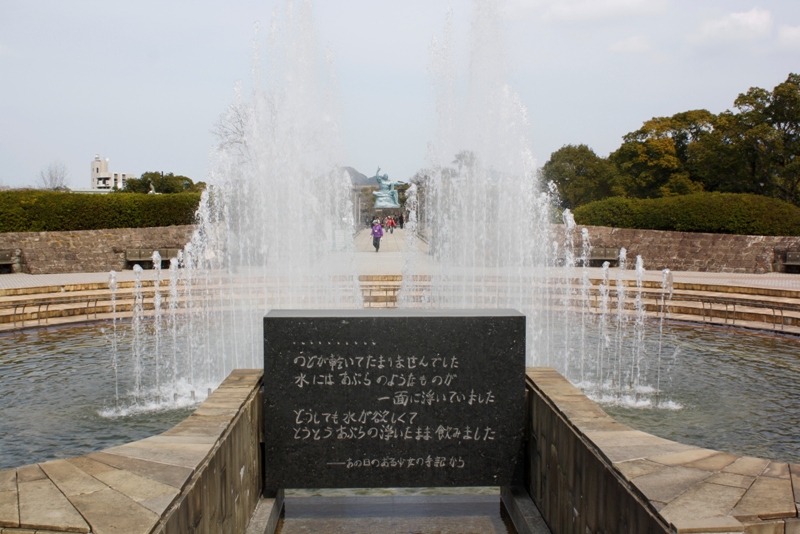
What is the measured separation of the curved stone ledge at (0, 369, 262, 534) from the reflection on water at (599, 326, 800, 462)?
380cm

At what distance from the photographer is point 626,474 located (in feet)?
9.05

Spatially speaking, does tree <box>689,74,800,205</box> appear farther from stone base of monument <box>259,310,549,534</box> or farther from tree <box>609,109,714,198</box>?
stone base of monument <box>259,310,549,534</box>

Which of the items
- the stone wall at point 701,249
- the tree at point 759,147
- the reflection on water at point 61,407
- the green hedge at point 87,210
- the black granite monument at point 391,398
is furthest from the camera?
the tree at point 759,147

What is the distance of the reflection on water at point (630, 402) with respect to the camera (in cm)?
563

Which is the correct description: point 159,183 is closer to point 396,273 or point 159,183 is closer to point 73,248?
point 73,248

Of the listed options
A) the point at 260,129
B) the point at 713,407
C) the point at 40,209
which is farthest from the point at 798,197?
the point at 40,209

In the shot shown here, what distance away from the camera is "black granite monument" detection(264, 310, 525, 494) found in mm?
3814

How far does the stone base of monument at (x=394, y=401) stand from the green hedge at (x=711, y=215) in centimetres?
1903

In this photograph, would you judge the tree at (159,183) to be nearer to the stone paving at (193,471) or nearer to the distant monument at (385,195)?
the distant monument at (385,195)

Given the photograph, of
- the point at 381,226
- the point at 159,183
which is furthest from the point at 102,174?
the point at 381,226

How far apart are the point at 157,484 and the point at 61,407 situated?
4558mm

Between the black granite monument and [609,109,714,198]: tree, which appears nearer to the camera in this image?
the black granite monument

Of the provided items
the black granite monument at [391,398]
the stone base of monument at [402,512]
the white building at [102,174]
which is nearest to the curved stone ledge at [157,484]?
the black granite monument at [391,398]

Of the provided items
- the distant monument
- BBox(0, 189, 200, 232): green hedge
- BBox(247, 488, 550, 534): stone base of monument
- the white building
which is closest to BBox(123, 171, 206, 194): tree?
the distant monument
